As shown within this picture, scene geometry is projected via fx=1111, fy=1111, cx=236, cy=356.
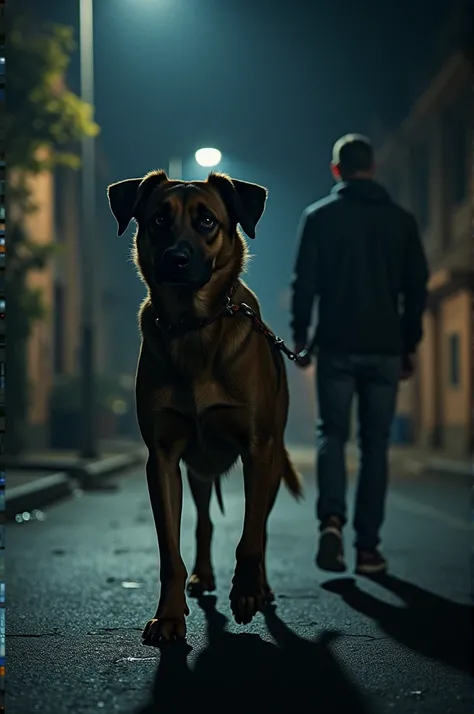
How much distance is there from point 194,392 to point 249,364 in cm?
22

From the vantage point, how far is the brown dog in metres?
3.15

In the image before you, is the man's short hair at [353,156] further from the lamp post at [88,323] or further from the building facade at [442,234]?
the building facade at [442,234]

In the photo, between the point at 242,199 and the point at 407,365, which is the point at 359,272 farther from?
the point at 242,199

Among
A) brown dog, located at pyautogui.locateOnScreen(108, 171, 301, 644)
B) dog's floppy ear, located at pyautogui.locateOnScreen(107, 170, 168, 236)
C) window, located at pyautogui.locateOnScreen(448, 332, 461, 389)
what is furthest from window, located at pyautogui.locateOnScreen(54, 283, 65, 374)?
dog's floppy ear, located at pyautogui.locateOnScreen(107, 170, 168, 236)

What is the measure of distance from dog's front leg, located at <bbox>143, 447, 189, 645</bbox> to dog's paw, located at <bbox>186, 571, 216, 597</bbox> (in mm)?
897

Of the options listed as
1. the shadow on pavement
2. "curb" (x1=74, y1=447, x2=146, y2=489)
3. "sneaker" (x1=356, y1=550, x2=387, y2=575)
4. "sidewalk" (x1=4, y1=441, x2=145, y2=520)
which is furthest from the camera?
"curb" (x1=74, y1=447, x2=146, y2=489)

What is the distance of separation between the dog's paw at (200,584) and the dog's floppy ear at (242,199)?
1597mm

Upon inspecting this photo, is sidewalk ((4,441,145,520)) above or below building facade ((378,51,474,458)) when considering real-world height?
below

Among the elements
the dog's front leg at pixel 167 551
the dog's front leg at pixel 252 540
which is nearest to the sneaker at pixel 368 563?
the dog's front leg at pixel 252 540

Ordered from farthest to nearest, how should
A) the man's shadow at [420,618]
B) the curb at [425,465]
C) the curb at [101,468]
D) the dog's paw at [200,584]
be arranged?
1. the curb at [425,465]
2. the curb at [101,468]
3. the dog's paw at [200,584]
4. the man's shadow at [420,618]

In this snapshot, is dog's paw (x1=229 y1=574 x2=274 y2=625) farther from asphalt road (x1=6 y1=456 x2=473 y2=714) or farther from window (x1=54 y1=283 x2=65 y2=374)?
window (x1=54 y1=283 x2=65 y2=374)

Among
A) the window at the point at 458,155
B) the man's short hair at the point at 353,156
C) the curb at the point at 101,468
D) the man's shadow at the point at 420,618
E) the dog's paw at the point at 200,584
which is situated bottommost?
the curb at the point at 101,468

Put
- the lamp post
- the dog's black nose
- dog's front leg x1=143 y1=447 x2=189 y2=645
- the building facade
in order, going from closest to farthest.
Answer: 1. the dog's black nose
2. dog's front leg x1=143 y1=447 x2=189 y2=645
3. the lamp post
4. the building facade

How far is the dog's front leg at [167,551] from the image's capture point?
3.32 m
